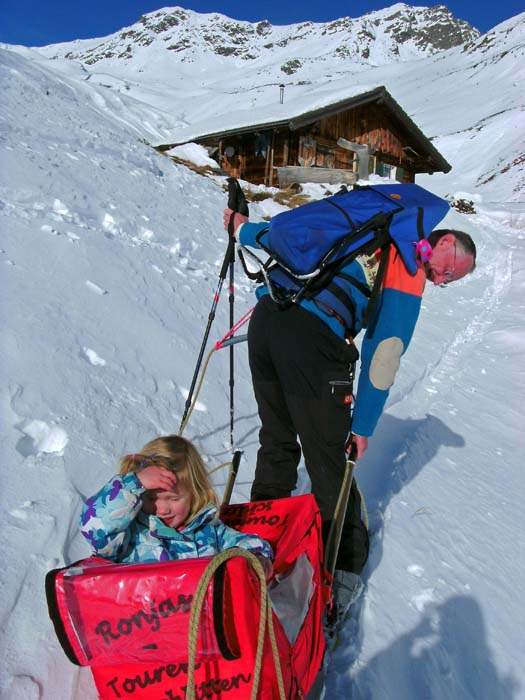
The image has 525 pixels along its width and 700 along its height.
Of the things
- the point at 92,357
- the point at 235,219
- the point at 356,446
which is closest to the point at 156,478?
the point at 356,446

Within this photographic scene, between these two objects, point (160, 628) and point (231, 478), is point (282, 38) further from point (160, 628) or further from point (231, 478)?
point (160, 628)

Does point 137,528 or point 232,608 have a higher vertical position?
point 232,608

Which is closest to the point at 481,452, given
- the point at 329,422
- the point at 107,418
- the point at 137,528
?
the point at 329,422

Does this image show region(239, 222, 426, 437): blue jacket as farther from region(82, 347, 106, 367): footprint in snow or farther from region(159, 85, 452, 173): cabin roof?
region(159, 85, 452, 173): cabin roof

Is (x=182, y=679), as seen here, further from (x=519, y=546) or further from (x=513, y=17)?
(x=513, y=17)

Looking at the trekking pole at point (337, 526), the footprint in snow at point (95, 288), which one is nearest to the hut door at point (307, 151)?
the footprint in snow at point (95, 288)

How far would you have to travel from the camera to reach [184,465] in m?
1.99

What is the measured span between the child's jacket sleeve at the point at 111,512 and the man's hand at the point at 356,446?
0.98 metres

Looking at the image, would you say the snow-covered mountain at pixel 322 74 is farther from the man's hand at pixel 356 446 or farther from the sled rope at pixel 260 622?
the sled rope at pixel 260 622

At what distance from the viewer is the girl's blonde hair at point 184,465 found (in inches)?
77.0

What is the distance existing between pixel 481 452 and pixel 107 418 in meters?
3.03

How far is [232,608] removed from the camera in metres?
1.41

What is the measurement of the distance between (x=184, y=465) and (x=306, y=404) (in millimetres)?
624

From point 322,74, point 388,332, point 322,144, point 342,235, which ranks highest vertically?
point 322,74
